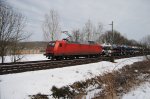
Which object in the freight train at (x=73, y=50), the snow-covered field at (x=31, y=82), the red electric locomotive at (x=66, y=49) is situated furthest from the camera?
the freight train at (x=73, y=50)

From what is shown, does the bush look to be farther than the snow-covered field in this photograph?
Yes

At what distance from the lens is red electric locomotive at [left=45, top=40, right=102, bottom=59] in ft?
81.0

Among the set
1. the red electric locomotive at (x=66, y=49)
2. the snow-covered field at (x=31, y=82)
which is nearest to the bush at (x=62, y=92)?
the snow-covered field at (x=31, y=82)

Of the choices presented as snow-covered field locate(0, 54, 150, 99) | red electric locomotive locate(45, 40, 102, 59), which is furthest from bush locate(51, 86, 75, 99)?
red electric locomotive locate(45, 40, 102, 59)

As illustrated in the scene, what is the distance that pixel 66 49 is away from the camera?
25844 millimetres

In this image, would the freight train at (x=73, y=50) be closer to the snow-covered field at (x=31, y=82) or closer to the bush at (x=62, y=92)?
the snow-covered field at (x=31, y=82)

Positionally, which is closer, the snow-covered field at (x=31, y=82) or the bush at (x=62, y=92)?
the snow-covered field at (x=31, y=82)

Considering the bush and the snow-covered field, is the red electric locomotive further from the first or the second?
the bush

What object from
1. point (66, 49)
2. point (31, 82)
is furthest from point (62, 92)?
point (66, 49)

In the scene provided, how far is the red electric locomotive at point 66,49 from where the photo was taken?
24.7 metres

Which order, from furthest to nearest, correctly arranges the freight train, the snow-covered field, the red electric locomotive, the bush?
the freight train → the red electric locomotive → the bush → the snow-covered field

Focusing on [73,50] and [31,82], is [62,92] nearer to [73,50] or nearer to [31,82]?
[31,82]

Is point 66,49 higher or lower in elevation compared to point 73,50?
higher

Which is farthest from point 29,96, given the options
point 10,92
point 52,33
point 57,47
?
point 52,33
